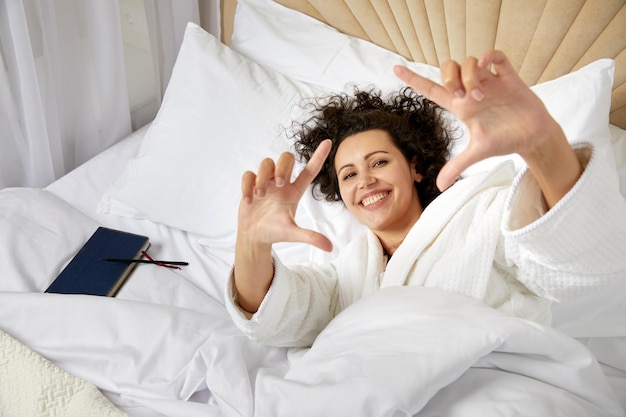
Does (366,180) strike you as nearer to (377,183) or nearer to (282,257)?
A: (377,183)

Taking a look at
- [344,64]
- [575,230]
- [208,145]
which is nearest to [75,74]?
[208,145]

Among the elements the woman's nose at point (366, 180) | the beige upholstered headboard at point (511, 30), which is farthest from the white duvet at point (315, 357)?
the beige upholstered headboard at point (511, 30)

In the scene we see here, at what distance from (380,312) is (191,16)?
1.34 metres

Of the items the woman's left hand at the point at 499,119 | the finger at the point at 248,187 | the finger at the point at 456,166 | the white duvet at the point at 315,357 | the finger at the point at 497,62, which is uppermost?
the finger at the point at 497,62

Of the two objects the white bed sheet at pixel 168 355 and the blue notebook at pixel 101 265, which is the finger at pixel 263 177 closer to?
the white bed sheet at pixel 168 355

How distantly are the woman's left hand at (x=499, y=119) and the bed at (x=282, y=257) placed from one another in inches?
4.7

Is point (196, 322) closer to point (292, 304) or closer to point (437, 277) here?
point (292, 304)

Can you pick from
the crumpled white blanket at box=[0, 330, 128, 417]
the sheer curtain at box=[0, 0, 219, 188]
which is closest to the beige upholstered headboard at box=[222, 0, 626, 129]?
the sheer curtain at box=[0, 0, 219, 188]

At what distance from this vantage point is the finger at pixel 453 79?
2.67 ft

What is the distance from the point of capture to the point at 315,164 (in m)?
1.03

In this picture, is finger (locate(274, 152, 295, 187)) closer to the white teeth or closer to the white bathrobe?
the white bathrobe

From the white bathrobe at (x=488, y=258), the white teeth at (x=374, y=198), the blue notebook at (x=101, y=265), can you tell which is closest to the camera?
the white bathrobe at (x=488, y=258)

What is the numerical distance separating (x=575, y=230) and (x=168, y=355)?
30.1 inches

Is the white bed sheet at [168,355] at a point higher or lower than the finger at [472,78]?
lower
